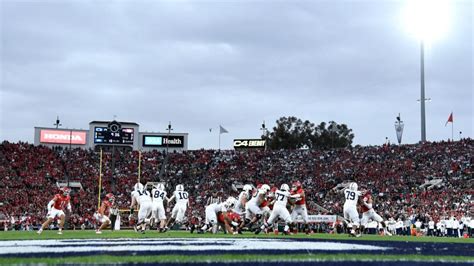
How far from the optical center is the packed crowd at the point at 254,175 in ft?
160

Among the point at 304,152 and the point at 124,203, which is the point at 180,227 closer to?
the point at 124,203

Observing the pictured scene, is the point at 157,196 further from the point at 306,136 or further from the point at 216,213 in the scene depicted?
the point at 306,136

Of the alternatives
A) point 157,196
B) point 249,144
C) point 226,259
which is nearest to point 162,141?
point 249,144

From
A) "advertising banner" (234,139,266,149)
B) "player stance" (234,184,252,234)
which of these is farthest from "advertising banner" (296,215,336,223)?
"advertising banner" (234,139,266,149)

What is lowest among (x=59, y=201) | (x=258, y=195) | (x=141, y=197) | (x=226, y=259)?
(x=226, y=259)

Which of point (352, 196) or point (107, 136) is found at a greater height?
point (107, 136)

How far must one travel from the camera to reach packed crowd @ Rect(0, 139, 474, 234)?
48.8 m

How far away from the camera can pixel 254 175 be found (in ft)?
217

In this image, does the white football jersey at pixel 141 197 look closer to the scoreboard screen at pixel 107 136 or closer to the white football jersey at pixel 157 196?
the white football jersey at pixel 157 196

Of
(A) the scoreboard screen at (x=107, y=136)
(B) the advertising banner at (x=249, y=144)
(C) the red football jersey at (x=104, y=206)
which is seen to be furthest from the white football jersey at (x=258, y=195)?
(B) the advertising banner at (x=249, y=144)

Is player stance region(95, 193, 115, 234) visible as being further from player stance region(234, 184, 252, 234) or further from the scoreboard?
the scoreboard

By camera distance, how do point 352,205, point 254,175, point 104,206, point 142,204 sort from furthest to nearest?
point 254,175 < point 142,204 < point 104,206 < point 352,205

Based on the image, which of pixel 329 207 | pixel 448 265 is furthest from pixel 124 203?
pixel 448 265

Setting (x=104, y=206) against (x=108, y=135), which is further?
(x=108, y=135)
